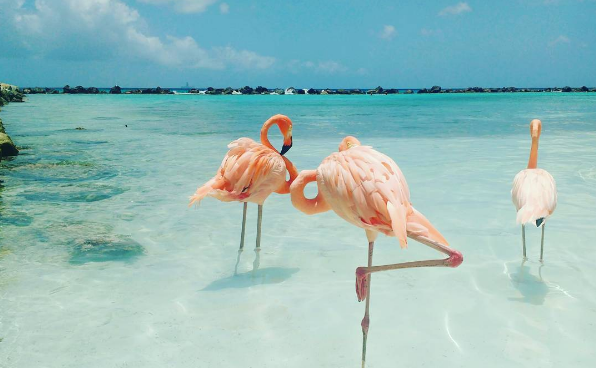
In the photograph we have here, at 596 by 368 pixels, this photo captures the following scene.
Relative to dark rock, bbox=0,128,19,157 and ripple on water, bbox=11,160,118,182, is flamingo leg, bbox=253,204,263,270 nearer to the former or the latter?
ripple on water, bbox=11,160,118,182

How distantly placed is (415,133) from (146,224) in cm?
1315

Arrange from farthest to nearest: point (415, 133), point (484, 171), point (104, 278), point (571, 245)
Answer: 1. point (415, 133)
2. point (484, 171)
3. point (571, 245)
4. point (104, 278)

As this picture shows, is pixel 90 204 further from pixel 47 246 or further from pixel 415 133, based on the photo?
pixel 415 133

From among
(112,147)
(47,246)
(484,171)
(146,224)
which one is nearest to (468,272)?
(146,224)

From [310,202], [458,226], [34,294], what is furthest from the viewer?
[458,226]

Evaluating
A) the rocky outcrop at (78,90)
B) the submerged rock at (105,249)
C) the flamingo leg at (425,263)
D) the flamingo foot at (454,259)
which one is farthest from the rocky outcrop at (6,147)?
the rocky outcrop at (78,90)

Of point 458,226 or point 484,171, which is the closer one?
point 458,226

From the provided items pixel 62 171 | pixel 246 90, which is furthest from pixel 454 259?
pixel 246 90

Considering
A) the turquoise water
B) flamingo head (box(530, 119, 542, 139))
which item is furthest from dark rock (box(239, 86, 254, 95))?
flamingo head (box(530, 119, 542, 139))

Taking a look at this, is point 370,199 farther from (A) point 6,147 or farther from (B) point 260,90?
(B) point 260,90

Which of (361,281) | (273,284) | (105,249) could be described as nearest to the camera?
(361,281)

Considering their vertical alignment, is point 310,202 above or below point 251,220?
above

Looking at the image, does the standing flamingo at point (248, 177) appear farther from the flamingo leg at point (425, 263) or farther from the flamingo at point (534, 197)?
the flamingo at point (534, 197)

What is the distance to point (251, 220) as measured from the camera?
670 cm
